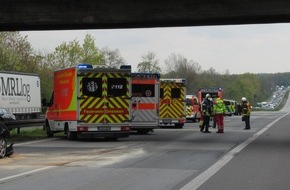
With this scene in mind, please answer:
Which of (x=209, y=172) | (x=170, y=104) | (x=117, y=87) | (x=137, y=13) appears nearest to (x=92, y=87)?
(x=117, y=87)

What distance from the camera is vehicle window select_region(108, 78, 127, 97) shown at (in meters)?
20.5

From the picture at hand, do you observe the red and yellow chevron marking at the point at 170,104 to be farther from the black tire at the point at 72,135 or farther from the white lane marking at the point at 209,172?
the white lane marking at the point at 209,172

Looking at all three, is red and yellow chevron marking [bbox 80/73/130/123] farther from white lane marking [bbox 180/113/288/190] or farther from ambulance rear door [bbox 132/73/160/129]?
white lane marking [bbox 180/113/288/190]

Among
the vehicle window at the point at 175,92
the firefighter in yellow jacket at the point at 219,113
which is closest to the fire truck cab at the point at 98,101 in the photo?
the firefighter in yellow jacket at the point at 219,113

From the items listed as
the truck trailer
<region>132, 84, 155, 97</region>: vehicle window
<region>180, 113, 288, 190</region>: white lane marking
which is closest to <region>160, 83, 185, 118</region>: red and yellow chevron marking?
<region>132, 84, 155, 97</region>: vehicle window

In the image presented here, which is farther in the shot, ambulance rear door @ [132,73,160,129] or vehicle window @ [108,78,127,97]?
ambulance rear door @ [132,73,160,129]

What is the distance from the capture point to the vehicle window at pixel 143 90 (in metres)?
24.9

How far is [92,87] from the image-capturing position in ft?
66.4

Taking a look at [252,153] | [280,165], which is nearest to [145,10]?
[252,153]

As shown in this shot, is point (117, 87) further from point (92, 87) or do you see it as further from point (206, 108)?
point (206, 108)

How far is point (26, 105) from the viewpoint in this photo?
3838 centimetres

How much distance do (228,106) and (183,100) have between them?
37.2 m

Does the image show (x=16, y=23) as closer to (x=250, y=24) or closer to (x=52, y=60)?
(x=250, y=24)

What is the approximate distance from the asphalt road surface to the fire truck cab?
1546 mm
